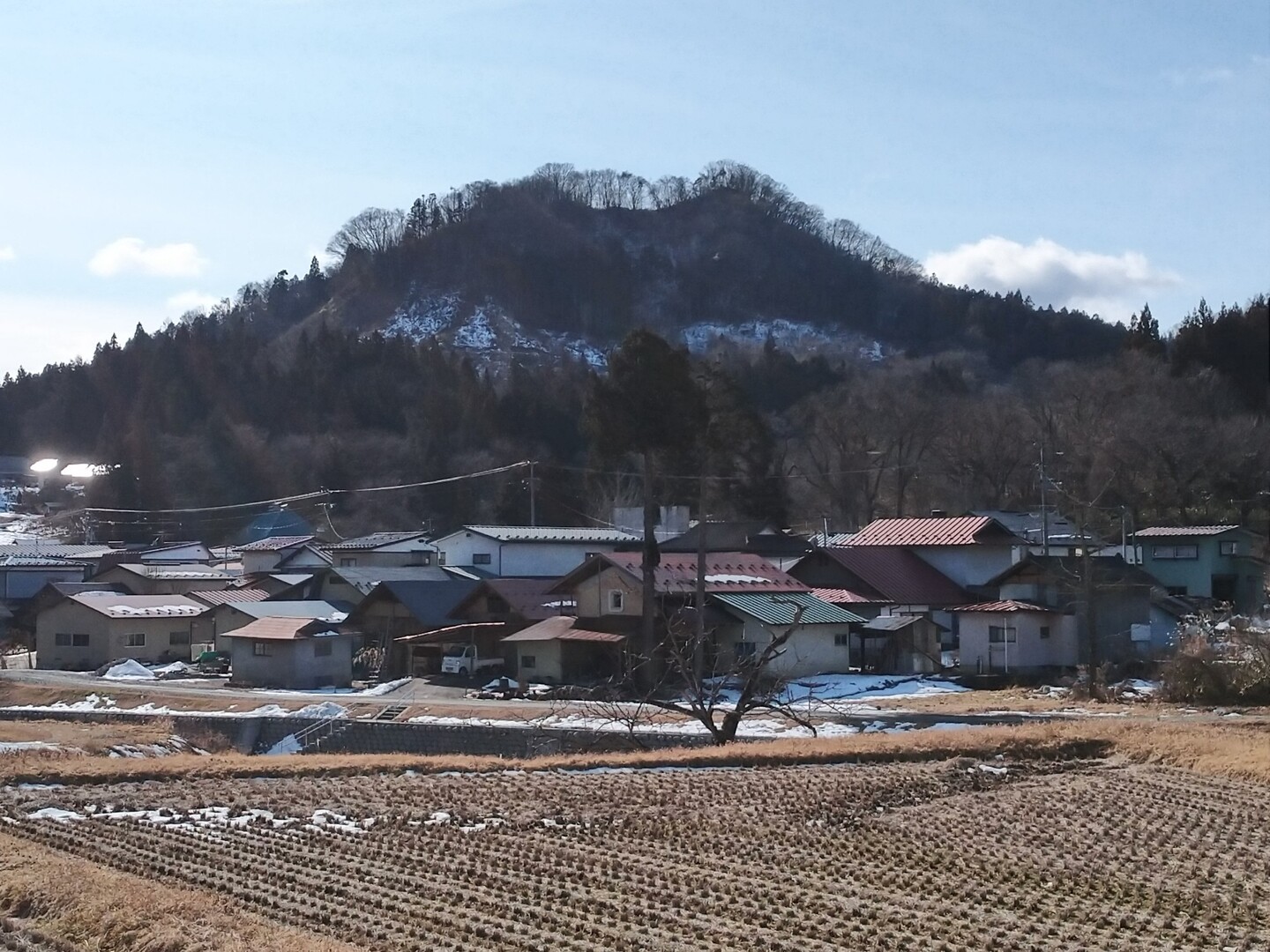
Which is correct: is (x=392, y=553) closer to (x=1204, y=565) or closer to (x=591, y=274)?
(x=1204, y=565)

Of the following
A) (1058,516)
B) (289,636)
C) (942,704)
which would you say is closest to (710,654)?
(942,704)

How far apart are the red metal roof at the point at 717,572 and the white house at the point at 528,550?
4.81 meters

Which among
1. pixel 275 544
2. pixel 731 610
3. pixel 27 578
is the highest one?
pixel 275 544

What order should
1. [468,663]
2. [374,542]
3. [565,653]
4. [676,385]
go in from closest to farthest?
[676,385] < [565,653] < [468,663] < [374,542]

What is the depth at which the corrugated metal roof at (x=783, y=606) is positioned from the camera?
30953 millimetres

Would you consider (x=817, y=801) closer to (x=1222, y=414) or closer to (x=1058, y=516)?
(x=1222, y=414)

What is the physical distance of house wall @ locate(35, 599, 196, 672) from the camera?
38.5 meters

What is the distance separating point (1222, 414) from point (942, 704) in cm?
1908

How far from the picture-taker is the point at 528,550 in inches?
Answer: 1569

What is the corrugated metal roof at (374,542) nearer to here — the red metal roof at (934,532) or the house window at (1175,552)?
the red metal roof at (934,532)

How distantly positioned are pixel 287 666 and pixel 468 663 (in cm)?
479

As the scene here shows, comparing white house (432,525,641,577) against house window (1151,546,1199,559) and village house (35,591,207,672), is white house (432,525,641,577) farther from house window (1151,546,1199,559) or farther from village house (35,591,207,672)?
house window (1151,546,1199,559)

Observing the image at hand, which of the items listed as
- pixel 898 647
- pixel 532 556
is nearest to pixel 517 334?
pixel 532 556

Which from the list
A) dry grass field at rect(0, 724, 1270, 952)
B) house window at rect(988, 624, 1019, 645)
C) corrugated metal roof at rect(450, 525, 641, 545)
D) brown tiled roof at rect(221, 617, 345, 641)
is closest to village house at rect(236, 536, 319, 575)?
corrugated metal roof at rect(450, 525, 641, 545)
